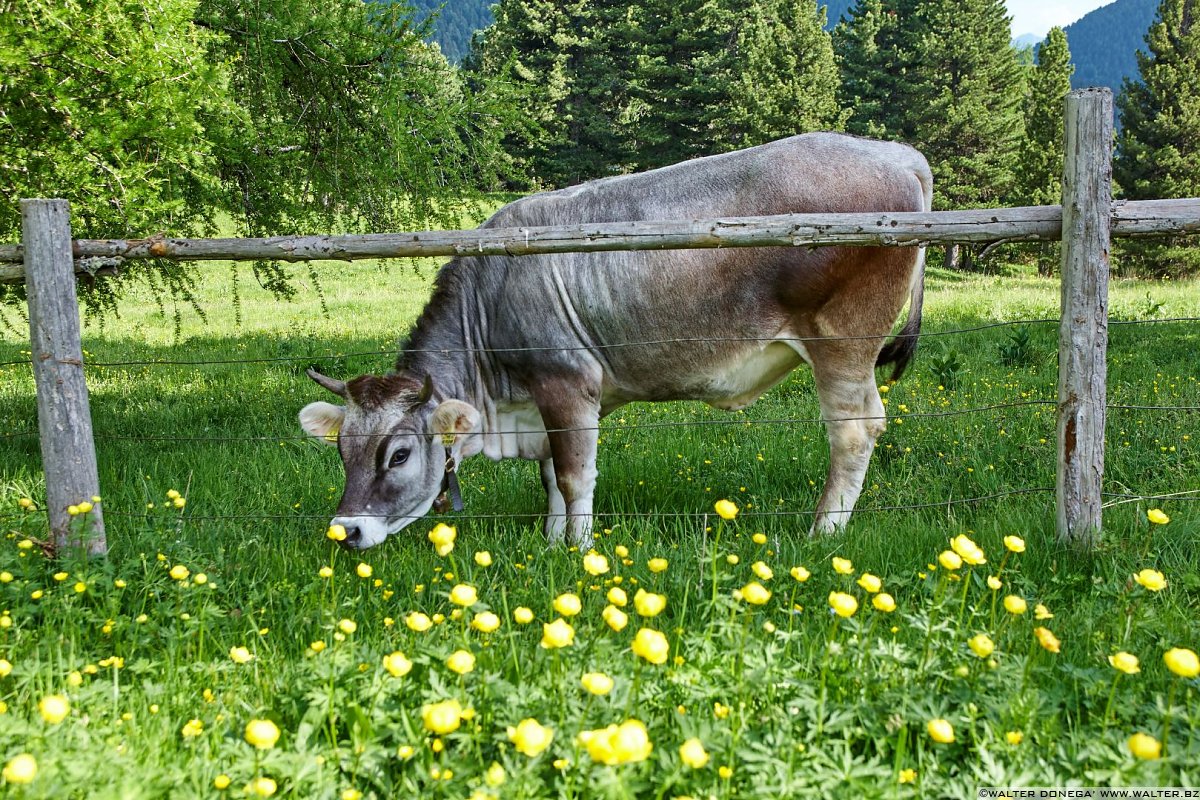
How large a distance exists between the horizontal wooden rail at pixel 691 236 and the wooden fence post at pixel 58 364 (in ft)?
0.52

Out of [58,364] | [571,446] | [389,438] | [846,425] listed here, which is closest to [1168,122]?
[846,425]

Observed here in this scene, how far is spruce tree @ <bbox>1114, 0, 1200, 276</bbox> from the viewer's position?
Answer: 29562mm

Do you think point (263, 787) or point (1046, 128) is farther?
point (1046, 128)

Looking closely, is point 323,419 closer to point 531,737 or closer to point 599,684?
point 599,684

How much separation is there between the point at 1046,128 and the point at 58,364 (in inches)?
1287

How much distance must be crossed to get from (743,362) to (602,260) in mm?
994

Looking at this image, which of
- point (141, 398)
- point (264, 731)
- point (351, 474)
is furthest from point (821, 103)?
point (264, 731)

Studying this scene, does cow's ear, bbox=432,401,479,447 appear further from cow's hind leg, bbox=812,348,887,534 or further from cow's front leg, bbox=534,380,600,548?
cow's hind leg, bbox=812,348,887,534

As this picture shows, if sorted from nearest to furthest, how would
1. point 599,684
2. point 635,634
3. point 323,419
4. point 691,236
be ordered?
point 599,684, point 635,634, point 691,236, point 323,419

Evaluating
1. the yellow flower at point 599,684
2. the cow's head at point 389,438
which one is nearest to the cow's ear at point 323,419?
the cow's head at point 389,438

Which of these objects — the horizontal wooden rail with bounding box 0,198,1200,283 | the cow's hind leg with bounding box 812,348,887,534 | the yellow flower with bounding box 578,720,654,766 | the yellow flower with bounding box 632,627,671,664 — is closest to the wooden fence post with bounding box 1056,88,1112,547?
the horizontal wooden rail with bounding box 0,198,1200,283

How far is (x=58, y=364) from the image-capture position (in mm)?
3902

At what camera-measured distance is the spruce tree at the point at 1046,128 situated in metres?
29.1

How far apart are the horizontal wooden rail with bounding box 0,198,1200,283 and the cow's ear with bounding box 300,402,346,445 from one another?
0.96 metres
